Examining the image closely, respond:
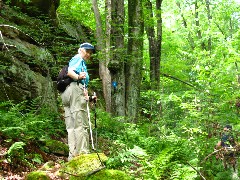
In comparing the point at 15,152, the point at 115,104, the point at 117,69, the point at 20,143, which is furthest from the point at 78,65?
the point at 115,104

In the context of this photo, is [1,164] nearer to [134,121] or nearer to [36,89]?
[36,89]

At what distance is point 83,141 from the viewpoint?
519 cm

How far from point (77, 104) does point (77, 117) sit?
23 centimetres

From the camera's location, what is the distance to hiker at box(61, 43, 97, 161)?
17.0 feet

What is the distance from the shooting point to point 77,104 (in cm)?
527

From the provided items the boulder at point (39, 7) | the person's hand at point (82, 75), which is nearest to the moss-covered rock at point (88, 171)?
the person's hand at point (82, 75)

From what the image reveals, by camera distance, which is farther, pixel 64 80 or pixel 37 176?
pixel 64 80

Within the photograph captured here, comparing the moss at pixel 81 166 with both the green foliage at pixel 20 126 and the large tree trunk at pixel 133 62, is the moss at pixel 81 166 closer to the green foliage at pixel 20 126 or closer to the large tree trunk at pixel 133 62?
the green foliage at pixel 20 126

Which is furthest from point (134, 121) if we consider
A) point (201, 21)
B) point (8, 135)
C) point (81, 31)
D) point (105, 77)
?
point (201, 21)

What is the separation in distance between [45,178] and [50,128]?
12.1 ft

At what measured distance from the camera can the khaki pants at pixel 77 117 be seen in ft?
17.1

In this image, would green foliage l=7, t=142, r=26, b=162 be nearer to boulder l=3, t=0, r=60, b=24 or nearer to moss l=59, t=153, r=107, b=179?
moss l=59, t=153, r=107, b=179

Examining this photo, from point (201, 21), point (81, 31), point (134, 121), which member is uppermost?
point (201, 21)

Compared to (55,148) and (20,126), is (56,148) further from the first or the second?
(20,126)
